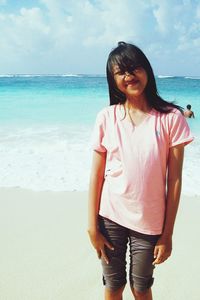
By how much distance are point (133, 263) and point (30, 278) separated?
1222 mm

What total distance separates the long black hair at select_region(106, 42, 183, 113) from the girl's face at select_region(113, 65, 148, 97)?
0.02 m

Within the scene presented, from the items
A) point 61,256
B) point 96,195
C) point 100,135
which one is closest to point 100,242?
point 96,195

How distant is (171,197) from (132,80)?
0.62m

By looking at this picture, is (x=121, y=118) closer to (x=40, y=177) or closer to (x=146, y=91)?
(x=146, y=91)

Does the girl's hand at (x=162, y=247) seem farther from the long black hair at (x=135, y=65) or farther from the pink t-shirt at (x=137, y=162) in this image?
the long black hair at (x=135, y=65)

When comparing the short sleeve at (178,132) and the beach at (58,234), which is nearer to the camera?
the short sleeve at (178,132)

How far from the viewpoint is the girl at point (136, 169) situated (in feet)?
5.82

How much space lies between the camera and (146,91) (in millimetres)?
1862

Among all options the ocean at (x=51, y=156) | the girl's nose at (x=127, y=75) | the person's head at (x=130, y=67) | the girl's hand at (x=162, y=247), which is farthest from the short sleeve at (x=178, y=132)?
the ocean at (x=51, y=156)

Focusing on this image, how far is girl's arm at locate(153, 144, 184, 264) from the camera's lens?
177cm

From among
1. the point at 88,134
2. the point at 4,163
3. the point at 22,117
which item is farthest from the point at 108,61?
the point at 22,117

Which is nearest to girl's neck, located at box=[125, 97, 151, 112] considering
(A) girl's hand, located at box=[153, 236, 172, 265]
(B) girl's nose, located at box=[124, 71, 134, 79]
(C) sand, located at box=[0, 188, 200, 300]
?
(B) girl's nose, located at box=[124, 71, 134, 79]

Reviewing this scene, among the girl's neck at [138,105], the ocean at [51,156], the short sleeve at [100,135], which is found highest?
the girl's neck at [138,105]

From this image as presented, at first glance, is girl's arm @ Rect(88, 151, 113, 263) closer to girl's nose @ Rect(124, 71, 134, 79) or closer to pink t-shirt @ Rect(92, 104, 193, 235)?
pink t-shirt @ Rect(92, 104, 193, 235)
